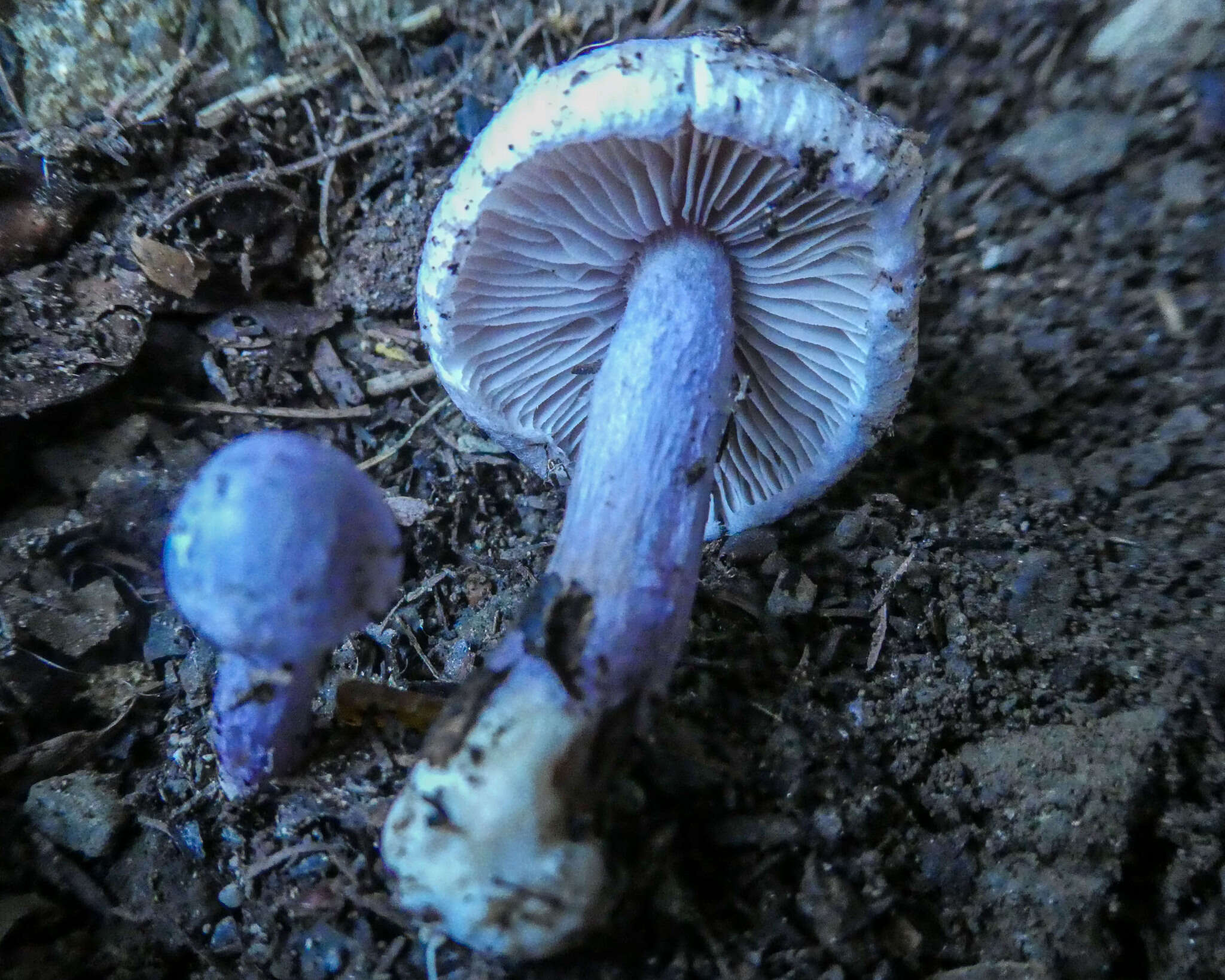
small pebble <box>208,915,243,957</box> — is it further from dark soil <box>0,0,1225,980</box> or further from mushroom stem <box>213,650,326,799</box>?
mushroom stem <box>213,650,326,799</box>

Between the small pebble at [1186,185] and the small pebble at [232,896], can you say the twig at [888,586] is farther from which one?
the small pebble at [232,896]

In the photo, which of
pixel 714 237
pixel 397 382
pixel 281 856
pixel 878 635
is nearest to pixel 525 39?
pixel 397 382

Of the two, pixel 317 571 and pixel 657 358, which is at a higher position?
pixel 657 358

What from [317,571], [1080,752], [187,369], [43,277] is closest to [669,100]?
[317,571]

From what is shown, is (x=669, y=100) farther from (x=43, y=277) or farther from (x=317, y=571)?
(x=43, y=277)

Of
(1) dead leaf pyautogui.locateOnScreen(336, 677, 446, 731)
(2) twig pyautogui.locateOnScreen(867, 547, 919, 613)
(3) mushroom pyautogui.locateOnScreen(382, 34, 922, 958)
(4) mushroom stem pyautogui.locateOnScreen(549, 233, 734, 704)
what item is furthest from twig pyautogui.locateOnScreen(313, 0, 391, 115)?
(2) twig pyautogui.locateOnScreen(867, 547, 919, 613)

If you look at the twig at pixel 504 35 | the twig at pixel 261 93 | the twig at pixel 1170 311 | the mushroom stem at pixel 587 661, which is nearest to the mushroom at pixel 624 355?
the mushroom stem at pixel 587 661
